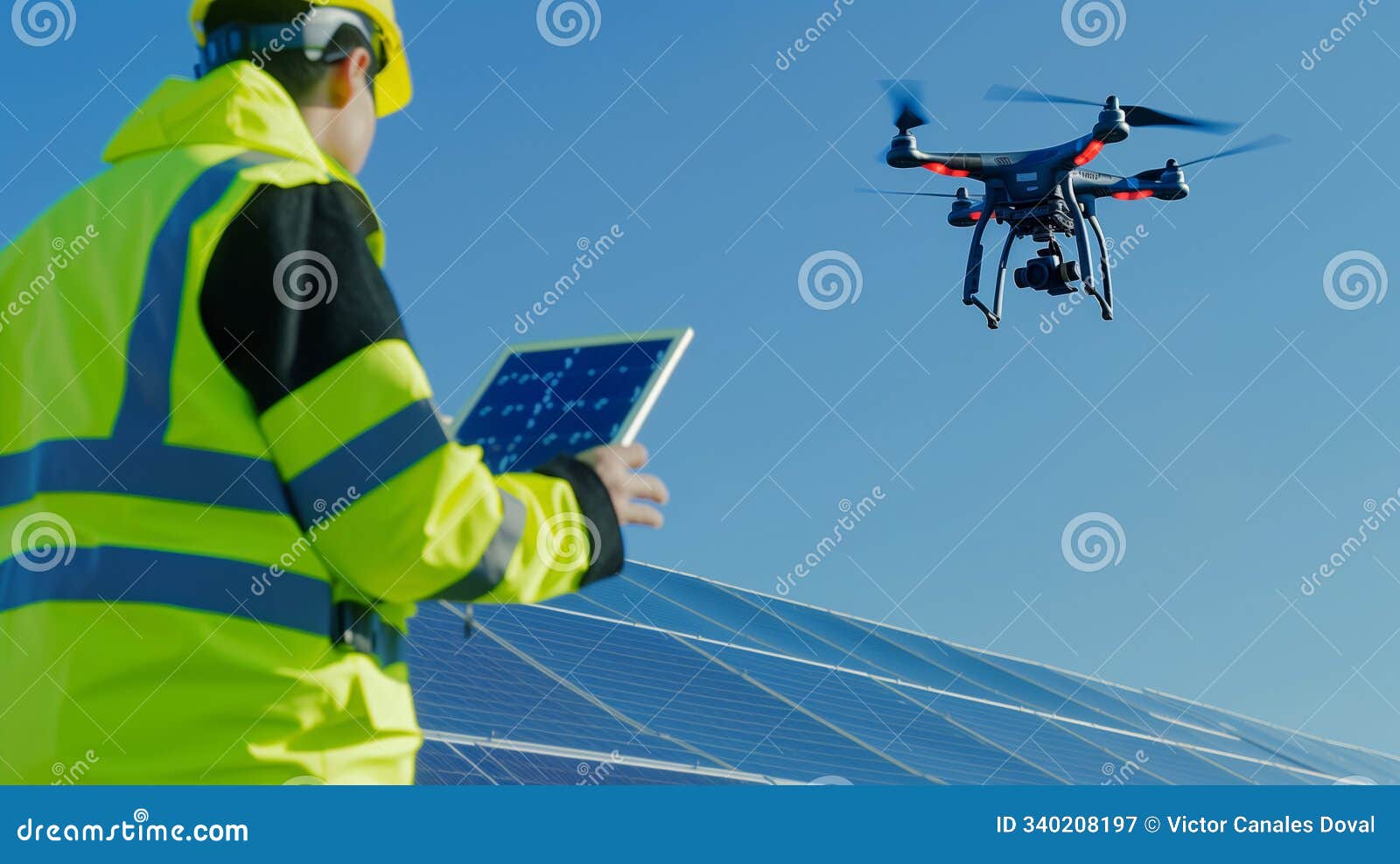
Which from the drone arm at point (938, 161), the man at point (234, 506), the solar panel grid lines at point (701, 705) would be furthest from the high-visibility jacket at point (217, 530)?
the drone arm at point (938, 161)

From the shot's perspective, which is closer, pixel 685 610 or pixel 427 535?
pixel 427 535

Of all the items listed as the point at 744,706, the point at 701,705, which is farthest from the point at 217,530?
the point at 744,706

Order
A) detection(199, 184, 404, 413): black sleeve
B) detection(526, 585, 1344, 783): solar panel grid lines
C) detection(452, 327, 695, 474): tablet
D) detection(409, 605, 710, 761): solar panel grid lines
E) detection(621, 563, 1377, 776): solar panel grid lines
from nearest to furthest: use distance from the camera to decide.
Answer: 1. detection(199, 184, 404, 413): black sleeve
2. detection(452, 327, 695, 474): tablet
3. detection(409, 605, 710, 761): solar panel grid lines
4. detection(526, 585, 1344, 783): solar panel grid lines
5. detection(621, 563, 1377, 776): solar panel grid lines

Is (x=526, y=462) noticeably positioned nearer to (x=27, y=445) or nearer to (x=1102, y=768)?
(x=27, y=445)

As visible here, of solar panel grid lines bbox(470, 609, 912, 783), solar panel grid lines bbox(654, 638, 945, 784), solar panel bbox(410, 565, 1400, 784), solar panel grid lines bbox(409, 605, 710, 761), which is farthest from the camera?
solar panel grid lines bbox(654, 638, 945, 784)

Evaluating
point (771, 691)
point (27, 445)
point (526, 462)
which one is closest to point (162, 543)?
point (27, 445)

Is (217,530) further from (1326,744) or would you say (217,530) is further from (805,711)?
(1326,744)

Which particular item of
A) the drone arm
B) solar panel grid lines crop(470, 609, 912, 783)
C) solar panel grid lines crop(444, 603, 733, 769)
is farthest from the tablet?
the drone arm

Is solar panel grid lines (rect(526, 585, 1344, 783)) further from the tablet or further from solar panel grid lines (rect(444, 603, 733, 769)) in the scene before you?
the tablet
